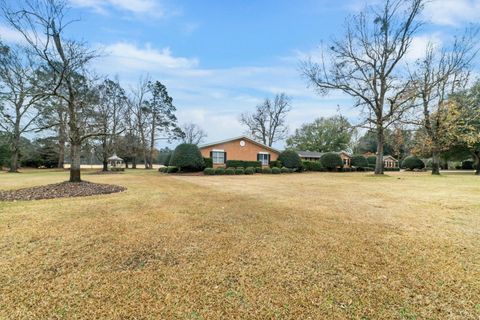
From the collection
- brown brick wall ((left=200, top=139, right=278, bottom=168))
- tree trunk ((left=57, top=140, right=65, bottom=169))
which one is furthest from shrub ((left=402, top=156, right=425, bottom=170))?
tree trunk ((left=57, top=140, right=65, bottom=169))

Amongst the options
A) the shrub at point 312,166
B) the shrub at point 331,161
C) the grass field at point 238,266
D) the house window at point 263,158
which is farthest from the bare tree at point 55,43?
the shrub at point 331,161

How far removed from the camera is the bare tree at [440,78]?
18719mm

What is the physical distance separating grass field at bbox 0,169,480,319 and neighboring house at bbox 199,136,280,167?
19016 millimetres

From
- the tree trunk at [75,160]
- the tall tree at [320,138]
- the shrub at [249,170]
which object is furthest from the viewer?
the tall tree at [320,138]

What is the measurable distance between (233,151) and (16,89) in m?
17.6

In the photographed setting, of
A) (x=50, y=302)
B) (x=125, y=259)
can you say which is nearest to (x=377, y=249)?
(x=125, y=259)

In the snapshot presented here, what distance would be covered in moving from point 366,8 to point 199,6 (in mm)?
16303

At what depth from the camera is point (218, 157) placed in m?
24.5

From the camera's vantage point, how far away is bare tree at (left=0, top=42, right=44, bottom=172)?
29.4 feet

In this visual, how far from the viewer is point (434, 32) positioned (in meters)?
18.1

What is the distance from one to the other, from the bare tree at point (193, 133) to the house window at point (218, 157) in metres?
25.8

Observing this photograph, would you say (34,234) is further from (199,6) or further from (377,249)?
(199,6)

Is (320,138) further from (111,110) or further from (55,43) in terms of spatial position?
(55,43)

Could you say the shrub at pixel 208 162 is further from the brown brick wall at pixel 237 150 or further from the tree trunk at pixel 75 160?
the tree trunk at pixel 75 160
